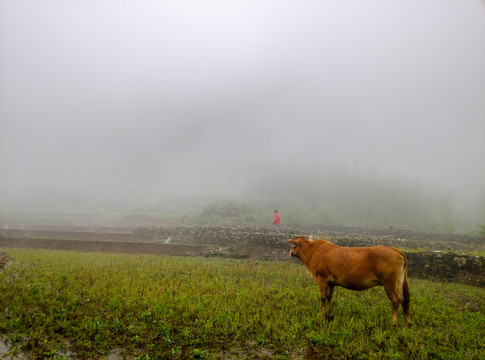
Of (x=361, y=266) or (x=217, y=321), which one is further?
(x=361, y=266)

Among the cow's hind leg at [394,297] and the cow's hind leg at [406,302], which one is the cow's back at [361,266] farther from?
the cow's hind leg at [406,302]

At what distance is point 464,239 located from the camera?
22750 millimetres

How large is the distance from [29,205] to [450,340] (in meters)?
62.0

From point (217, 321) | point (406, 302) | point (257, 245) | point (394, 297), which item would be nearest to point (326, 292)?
point (394, 297)

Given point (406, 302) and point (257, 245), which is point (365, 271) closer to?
point (406, 302)

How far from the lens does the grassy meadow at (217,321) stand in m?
5.17

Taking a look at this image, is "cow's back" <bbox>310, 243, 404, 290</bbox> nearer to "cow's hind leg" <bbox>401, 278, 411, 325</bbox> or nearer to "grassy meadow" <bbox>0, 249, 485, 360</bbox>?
"cow's hind leg" <bbox>401, 278, 411, 325</bbox>

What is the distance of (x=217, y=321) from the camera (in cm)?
613

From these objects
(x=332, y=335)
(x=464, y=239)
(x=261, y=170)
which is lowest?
(x=464, y=239)

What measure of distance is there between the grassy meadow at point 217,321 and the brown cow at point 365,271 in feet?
2.29

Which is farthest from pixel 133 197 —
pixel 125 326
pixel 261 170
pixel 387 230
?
pixel 125 326

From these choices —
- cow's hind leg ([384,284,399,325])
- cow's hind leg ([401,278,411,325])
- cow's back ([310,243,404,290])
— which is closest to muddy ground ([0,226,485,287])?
cow's hind leg ([401,278,411,325])

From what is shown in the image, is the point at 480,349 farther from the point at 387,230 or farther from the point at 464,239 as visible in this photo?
the point at 387,230

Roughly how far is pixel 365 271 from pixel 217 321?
3.51 metres
